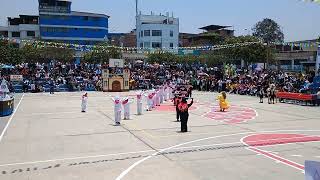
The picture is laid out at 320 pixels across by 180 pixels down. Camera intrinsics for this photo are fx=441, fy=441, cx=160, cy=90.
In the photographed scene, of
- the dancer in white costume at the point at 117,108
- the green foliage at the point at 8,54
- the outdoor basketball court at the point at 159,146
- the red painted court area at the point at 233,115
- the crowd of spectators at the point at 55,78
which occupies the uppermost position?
the green foliage at the point at 8,54

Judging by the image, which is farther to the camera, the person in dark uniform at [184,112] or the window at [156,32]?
the window at [156,32]

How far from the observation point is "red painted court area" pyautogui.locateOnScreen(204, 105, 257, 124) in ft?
75.7

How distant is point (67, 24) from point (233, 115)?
82.3 metres

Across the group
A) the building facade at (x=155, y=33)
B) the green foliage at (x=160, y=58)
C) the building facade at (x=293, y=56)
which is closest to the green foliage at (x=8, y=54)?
the green foliage at (x=160, y=58)

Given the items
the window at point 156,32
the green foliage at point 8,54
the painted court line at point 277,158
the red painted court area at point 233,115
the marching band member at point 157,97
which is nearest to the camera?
the painted court line at point 277,158

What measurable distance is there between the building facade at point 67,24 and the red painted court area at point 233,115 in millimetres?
73959

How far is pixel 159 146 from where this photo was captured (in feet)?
51.2

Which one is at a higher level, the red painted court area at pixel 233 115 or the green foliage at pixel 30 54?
the green foliage at pixel 30 54

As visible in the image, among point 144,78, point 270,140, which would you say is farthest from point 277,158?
point 144,78

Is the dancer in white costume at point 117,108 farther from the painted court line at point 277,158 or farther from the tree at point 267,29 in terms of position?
the tree at point 267,29

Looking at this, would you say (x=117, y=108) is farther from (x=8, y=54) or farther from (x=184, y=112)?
(x=8, y=54)

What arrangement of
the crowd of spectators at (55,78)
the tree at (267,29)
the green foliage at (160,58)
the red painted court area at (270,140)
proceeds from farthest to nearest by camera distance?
the tree at (267,29) → the green foliage at (160,58) → the crowd of spectators at (55,78) → the red painted court area at (270,140)

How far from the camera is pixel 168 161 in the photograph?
13.2 m

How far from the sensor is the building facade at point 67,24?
10019 centimetres
